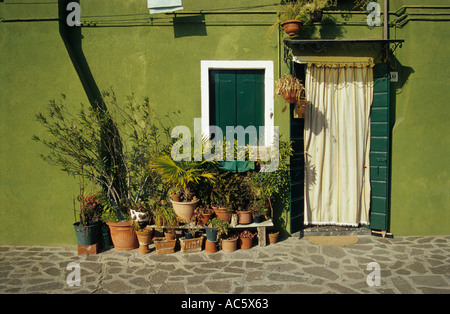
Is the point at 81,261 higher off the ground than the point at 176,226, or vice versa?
the point at 176,226

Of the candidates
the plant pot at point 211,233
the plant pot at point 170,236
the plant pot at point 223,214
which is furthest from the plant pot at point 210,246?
the plant pot at point 170,236

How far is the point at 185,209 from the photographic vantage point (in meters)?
5.50

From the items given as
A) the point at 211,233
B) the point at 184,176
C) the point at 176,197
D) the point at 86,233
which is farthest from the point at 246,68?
the point at 86,233

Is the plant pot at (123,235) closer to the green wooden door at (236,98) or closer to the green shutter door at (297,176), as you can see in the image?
the green wooden door at (236,98)

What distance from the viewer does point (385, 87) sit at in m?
5.98

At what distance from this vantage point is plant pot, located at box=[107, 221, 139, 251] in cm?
549

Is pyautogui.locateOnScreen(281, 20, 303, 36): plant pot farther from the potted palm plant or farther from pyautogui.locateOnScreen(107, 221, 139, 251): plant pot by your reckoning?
pyautogui.locateOnScreen(107, 221, 139, 251): plant pot

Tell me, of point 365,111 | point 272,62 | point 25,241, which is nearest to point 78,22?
point 272,62

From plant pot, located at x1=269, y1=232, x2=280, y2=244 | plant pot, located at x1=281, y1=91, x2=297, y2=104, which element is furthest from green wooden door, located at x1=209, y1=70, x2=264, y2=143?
plant pot, located at x1=269, y1=232, x2=280, y2=244

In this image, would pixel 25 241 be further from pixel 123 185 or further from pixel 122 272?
pixel 122 272

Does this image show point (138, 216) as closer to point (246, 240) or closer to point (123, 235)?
point (123, 235)

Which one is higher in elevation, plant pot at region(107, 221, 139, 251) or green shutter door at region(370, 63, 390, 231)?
green shutter door at region(370, 63, 390, 231)

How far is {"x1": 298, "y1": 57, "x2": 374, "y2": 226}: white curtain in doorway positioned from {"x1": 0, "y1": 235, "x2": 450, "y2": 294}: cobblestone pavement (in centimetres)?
73

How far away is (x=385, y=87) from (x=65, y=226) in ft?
20.4
